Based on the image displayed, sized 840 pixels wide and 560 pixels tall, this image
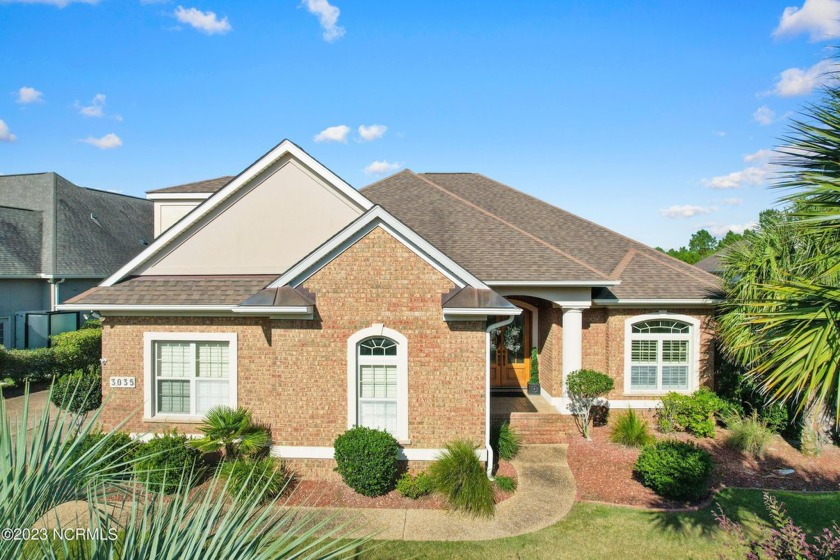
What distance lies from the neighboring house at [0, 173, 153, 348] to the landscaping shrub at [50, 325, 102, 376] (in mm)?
3671

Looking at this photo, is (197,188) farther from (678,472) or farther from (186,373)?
(678,472)

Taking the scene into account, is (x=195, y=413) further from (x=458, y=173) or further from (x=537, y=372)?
(x=458, y=173)

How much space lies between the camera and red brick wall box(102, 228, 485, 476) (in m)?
10.0

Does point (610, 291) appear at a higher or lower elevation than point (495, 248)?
lower

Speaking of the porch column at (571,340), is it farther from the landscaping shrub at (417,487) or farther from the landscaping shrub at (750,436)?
the landscaping shrub at (417,487)

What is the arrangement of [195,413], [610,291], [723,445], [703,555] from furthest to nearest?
1. [610,291]
2. [723,445]
3. [195,413]
4. [703,555]

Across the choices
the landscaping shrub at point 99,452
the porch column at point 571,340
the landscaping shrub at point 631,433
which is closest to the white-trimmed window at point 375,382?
the landscaping shrub at point 99,452

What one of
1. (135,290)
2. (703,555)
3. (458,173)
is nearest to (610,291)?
(703,555)

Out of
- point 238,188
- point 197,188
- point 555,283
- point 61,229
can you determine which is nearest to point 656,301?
point 555,283

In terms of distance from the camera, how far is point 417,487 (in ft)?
31.2

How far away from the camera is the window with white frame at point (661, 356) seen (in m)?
13.7

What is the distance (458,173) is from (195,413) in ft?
46.4

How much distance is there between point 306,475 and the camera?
403 inches

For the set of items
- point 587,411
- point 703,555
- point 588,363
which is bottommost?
point 703,555
